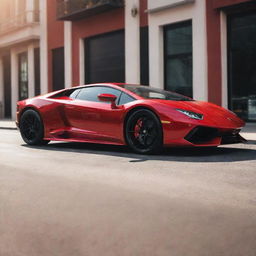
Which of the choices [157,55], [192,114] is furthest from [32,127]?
[157,55]

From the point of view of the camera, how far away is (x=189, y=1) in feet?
52.7

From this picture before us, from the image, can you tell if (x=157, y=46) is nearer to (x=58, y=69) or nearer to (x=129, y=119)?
(x=58, y=69)

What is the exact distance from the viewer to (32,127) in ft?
30.4

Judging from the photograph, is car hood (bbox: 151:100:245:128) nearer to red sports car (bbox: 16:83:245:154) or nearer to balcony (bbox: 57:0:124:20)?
red sports car (bbox: 16:83:245:154)

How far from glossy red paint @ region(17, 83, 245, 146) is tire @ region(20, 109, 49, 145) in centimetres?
11

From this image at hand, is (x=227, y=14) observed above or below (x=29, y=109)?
above

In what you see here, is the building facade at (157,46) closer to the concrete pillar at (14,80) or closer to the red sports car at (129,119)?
the concrete pillar at (14,80)

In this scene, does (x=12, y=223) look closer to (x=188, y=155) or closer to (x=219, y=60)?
(x=188, y=155)

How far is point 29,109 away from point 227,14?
8.59 meters

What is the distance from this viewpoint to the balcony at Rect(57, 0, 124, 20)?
18.9 metres

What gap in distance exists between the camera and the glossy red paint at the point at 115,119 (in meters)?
6.82

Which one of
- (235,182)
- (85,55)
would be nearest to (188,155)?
(235,182)

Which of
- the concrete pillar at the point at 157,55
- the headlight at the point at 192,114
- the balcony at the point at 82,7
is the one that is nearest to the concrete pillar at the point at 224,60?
the concrete pillar at the point at 157,55

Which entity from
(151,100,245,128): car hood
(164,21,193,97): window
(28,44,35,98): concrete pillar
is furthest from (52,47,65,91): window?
(151,100,245,128): car hood
